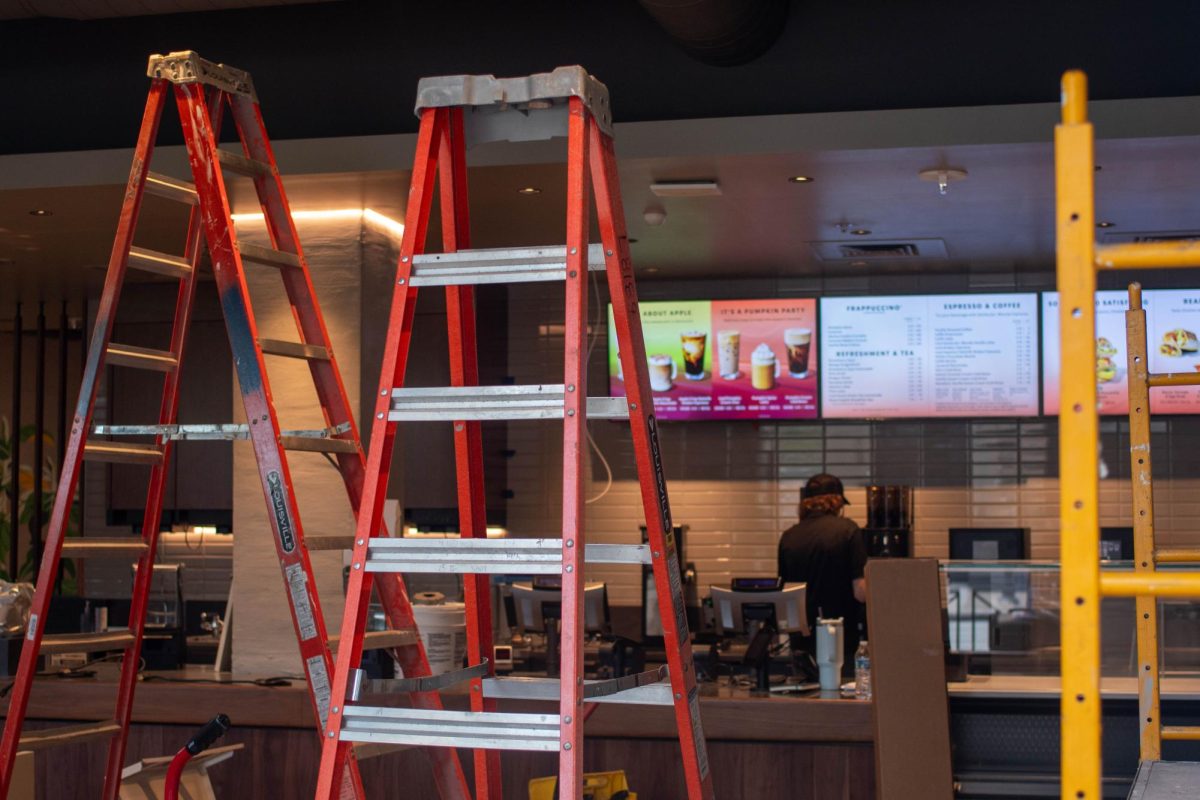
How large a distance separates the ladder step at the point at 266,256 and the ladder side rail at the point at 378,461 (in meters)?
0.53

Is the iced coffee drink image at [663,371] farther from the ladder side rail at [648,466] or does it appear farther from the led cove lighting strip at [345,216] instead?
the ladder side rail at [648,466]

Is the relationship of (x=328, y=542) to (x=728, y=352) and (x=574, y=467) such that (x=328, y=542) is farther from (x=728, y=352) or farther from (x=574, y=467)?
(x=728, y=352)

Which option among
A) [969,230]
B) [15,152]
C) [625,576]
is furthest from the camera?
[625,576]

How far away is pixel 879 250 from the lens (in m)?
6.37

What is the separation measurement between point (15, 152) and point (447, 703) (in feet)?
8.29

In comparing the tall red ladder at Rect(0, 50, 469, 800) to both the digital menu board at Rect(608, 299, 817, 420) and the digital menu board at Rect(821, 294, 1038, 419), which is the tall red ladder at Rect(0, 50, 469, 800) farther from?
the digital menu board at Rect(821, 294, 1038, 419)

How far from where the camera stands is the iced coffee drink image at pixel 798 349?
700 cm

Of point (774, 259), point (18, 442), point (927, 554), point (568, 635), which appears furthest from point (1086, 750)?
point (18, 442)

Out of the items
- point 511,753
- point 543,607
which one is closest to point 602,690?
point 511,753

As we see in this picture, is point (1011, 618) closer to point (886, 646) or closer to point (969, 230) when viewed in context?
point (886, 646)

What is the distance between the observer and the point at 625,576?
740 cm

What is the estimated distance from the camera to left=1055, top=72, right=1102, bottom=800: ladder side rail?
1.23 meters

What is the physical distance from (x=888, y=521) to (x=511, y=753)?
3063 millimetres

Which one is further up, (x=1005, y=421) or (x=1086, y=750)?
(x=1005, y=421)
